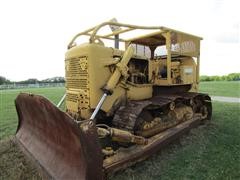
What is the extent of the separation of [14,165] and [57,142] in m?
1.04

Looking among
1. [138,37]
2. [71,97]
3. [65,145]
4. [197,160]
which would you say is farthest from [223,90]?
[65,145]

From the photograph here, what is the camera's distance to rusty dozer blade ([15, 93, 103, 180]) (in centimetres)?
294

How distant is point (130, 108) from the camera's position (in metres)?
4.45

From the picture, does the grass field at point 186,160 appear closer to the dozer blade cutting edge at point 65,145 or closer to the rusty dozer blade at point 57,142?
the dozer blade cutting edge at point 65,145

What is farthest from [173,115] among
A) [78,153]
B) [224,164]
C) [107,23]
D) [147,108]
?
[78,153]

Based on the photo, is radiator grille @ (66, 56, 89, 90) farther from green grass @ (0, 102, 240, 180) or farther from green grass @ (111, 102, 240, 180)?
green grass @ (111, 102, 240, 180)

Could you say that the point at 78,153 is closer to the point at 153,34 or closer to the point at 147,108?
the point at 147,108

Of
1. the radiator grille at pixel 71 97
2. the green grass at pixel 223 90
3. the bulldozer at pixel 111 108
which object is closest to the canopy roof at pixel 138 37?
the bulldozer at pixel 111 108

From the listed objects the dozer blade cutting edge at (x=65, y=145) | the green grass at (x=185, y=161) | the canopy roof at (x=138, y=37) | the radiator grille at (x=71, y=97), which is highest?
the canopy roof at (x=138, y=37)

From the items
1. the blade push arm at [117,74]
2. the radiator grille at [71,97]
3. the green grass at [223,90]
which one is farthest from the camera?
the green grass at [223,90]

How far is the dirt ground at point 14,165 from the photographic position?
Answer: 12.4 ft

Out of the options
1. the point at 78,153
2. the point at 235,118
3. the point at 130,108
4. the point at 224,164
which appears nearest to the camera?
the point at 78,153

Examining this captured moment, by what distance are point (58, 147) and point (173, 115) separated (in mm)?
2763

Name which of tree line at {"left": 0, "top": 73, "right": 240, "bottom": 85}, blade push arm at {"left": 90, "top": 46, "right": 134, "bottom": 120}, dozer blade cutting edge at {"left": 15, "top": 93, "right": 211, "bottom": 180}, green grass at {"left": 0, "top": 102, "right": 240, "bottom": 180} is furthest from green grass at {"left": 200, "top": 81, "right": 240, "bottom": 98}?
tree line at {"left": 0, "top": 73, "right": 240, "bottom": 85}
